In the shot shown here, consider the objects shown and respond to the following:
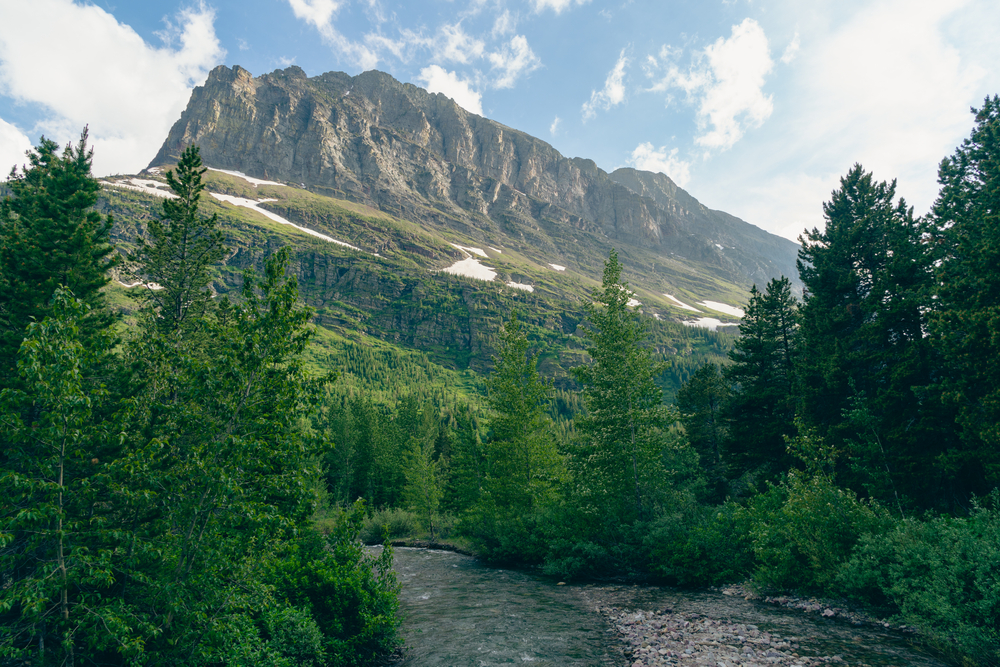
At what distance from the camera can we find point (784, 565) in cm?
1842

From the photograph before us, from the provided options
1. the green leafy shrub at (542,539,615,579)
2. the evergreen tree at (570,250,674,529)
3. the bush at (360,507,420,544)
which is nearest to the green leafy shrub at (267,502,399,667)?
the green leafy shrub at (542,539,615,579)

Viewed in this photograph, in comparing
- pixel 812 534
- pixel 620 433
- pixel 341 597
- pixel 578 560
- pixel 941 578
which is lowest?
pixel 578 560

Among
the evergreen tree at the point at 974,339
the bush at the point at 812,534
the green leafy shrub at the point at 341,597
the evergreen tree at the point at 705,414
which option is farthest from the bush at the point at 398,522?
the evergreen tree at the point at 974,339

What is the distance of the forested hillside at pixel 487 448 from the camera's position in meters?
9.11

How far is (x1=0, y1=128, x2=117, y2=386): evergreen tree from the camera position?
63.4 ft

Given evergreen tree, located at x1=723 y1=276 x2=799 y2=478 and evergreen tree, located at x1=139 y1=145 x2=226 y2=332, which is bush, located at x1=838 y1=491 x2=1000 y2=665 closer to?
evergreen tree, located at x1=723 y1=276 x2=799 y2=478

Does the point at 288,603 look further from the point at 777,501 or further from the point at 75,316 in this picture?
the point at 777,501

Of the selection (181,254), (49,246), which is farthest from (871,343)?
(49,246)

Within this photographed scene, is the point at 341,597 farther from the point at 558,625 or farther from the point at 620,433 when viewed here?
the point at 620,433

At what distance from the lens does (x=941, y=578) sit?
38.1 feet

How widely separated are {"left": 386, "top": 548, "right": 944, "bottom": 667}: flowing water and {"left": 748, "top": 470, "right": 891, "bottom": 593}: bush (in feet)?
6.60

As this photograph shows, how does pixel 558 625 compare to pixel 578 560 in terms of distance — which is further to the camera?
pixel 578 560

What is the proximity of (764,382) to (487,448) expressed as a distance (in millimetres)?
21970

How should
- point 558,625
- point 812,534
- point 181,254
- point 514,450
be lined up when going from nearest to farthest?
point 558,625 < point 812,534 < point 181,254 < point 514,450
